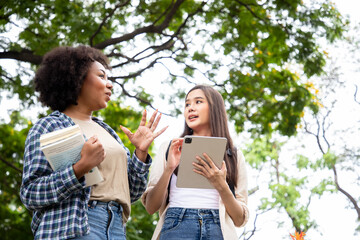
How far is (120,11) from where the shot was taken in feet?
27.5

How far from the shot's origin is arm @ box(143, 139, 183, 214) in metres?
2.81

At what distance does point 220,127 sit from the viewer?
3121 mm

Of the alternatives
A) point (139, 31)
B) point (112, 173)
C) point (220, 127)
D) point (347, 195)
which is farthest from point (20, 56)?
point (347, 195)

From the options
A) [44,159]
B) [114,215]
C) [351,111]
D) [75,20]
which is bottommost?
[114,215]

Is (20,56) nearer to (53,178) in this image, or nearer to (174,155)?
(174,155)

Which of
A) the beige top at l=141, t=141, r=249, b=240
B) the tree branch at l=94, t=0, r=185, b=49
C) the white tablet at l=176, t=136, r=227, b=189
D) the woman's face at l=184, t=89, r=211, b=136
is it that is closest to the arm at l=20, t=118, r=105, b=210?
the white tablet at l=176, t=136, r=227, b=189

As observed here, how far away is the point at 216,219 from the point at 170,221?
0.28m

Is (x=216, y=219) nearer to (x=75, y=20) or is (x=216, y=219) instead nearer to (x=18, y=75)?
(x=75, y=20)

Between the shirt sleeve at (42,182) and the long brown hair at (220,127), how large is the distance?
122 cm

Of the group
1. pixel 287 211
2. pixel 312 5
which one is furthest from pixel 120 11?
pixel 287 211

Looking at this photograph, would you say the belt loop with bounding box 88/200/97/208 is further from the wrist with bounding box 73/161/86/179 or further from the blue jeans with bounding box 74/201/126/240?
the wrist with bounding box 73/161/86/179

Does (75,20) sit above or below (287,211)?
above

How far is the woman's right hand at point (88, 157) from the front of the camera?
1970mm

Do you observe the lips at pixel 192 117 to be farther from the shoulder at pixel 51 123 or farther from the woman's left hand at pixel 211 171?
the shoulder at pixel 51 123
